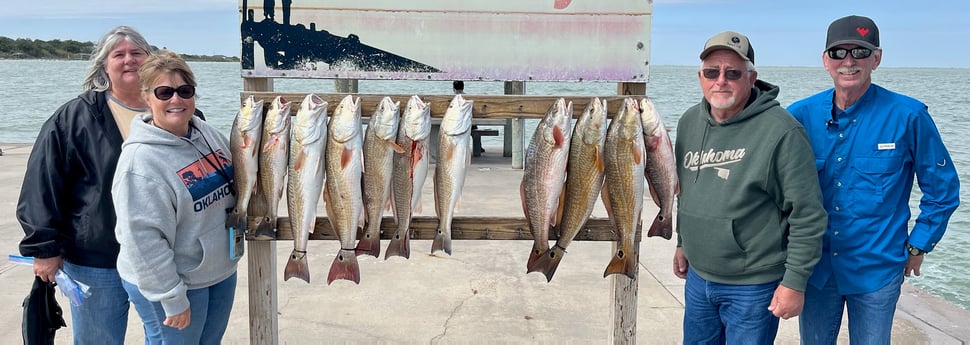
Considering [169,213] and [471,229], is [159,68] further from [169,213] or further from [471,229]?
[471,229]

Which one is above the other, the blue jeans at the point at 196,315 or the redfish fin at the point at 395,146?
the redfish fin at the point at 395,146

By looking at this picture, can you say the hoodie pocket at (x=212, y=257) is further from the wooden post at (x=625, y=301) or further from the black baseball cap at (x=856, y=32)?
the black baseball cap at (x=856, y=32)

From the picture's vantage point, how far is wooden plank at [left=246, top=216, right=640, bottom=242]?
2.95 metres

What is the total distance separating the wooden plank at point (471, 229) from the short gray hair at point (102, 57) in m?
0.90

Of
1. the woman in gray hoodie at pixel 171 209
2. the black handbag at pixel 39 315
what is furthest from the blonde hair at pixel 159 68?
the black handbag at pixel 39 315

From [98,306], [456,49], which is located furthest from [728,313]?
[98,306]

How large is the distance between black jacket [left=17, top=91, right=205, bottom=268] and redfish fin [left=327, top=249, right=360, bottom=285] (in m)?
0.87

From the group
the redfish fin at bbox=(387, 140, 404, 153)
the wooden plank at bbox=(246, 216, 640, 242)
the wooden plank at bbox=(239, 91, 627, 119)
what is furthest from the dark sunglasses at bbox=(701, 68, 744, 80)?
the redfish fin at bbox=(387, 140, 404, 153)

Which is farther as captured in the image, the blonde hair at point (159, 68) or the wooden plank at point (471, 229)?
the wooden plank at point (471, 229)

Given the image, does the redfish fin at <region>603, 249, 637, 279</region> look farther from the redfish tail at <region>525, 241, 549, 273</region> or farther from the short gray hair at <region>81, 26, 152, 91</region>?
the short gray hair at <region>81, 26, 152, 91</region>

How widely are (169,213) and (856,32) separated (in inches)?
105

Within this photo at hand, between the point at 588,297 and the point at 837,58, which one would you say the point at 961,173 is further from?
the point at 837,58

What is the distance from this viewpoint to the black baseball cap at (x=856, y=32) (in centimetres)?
261

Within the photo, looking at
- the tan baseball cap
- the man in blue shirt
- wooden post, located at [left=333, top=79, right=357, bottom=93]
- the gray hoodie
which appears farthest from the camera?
wooden post, located at [left=333, top=79, right=357, bottom=93]
